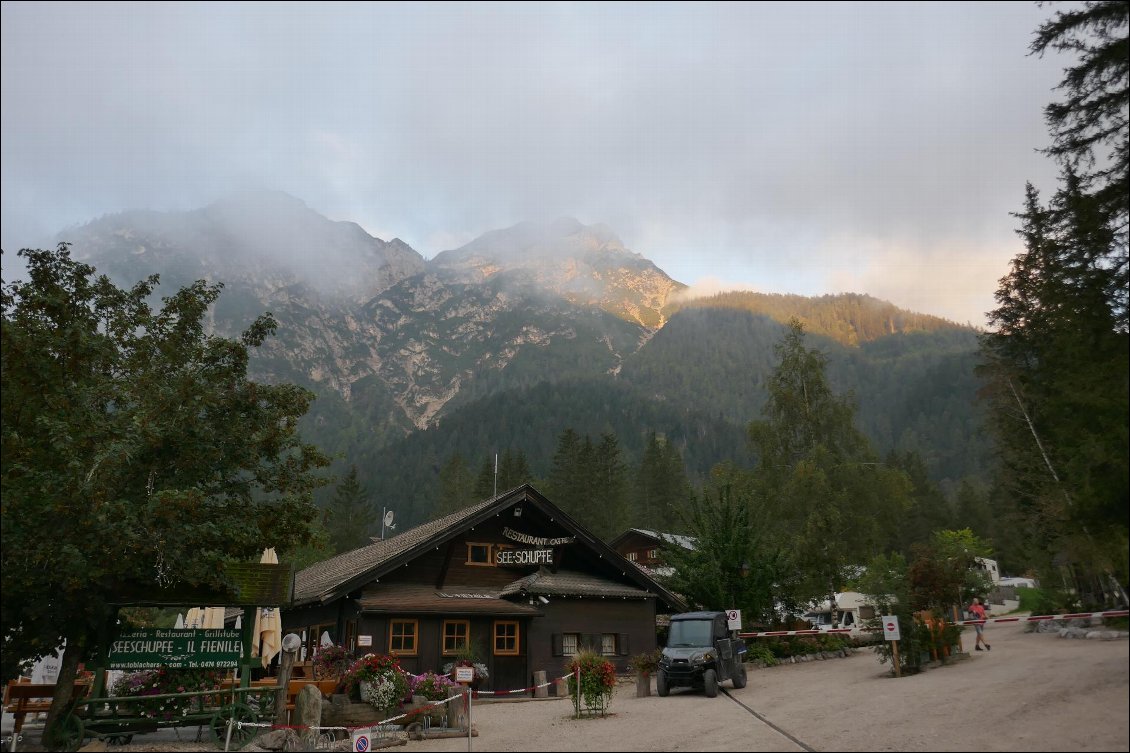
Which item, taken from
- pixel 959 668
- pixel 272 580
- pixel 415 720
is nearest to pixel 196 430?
pixel 272 580

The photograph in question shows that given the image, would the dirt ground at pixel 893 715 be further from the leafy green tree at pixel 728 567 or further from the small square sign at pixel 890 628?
the leafy green tree at pixel 728 567

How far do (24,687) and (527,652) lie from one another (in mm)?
14807

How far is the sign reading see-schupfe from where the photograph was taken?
14.3 metres

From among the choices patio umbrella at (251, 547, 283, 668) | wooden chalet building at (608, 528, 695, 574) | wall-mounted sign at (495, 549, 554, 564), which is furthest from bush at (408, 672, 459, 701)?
wooden chalet building at (608, 528, 695, 574)

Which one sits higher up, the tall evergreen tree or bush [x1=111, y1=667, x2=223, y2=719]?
the tall evergreen tree

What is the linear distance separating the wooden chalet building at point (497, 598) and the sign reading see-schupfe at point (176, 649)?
6147 millimetres

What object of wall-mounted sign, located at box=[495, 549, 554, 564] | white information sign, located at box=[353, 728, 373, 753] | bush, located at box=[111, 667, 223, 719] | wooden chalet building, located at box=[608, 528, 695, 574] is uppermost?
wooden chalet building, located at box=[608, 528, 695, 574]

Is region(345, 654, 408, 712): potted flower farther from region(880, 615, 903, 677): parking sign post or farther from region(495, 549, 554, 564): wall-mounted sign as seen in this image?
region(880, 615, 903, 677): parking sign post

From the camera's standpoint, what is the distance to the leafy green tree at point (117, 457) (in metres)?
13.2

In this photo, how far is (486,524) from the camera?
88.2 feet

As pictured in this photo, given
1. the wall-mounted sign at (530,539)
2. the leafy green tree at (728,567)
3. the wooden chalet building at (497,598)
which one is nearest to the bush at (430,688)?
the wooden chalet building at (497,598)

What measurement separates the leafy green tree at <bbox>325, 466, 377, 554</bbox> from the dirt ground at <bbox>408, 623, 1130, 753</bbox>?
2175 inches

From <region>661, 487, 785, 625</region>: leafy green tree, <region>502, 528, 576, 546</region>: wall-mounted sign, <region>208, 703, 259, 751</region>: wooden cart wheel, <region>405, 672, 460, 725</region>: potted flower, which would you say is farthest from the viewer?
<region>661, 487, 785, 625</region>: leafy green tree

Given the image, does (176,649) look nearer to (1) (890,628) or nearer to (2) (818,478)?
(1) (890,628)
